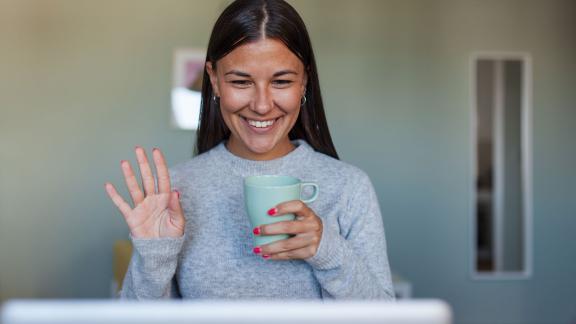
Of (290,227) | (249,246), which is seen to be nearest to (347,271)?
(290,227)

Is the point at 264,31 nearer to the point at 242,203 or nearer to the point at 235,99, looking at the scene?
the point at 235,99

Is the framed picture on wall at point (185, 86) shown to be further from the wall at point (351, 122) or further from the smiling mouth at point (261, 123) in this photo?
the smiling mouth at point (261, 123)

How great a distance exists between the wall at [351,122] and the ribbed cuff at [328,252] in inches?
112

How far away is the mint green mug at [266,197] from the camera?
1.01 m

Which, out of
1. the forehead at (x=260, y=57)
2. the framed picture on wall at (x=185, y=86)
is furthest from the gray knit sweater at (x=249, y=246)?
the framed picture on wall at (x=185, y=86)

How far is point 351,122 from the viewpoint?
12.7 feet

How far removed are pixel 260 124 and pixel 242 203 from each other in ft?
0.61

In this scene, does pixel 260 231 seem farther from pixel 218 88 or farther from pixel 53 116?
pixel 53 116

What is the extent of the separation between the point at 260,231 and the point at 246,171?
1.08ft

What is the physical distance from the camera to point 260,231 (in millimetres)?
1011

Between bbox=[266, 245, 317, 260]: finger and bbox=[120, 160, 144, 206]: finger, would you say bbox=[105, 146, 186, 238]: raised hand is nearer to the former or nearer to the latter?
bbox=[120, 160, 144, 206]: finger

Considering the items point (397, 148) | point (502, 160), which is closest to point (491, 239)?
point (502, 160)

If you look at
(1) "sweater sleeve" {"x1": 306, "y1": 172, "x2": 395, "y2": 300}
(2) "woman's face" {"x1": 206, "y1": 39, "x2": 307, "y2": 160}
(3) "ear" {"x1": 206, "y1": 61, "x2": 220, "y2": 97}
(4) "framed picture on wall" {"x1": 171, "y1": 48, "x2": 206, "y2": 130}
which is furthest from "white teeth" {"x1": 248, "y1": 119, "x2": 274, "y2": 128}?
(4) "framed picture on wall" {"x1": 171, "y1": 48, "x2": 206, "y2": 130}

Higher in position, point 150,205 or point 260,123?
point 260,123
